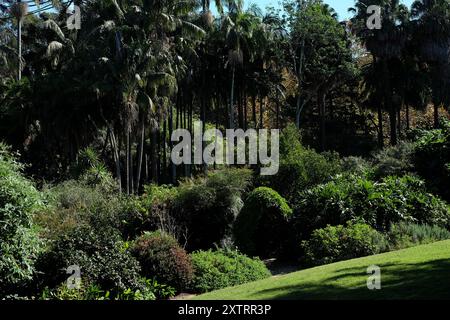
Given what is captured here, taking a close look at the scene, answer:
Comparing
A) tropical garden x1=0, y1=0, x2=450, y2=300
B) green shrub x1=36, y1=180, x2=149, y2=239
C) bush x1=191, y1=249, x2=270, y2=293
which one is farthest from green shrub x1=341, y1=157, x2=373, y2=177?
bush x1=191, y1=249, x2=270, y2=293

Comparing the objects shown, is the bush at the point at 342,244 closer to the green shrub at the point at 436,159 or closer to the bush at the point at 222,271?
the bush at the point at 222,271

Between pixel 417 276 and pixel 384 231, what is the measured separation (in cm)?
834

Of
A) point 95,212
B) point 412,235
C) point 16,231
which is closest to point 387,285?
point 16,231

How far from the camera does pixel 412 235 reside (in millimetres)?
16406

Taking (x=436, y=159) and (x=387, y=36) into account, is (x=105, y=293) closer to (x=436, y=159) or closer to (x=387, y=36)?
(x=436, y=159)

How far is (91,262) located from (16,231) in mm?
1841

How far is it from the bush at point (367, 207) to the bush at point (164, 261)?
16.0ft

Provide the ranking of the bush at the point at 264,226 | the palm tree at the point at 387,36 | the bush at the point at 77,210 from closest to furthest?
the bush at the point at 77,210
the bush at the point at 264,226
the palm tree at the point at 387,36

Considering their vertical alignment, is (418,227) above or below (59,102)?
below

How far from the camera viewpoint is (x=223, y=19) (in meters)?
41.7

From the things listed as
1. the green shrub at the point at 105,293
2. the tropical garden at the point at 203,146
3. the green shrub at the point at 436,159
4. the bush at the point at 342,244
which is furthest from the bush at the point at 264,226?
the green shrub at the point at 436,159

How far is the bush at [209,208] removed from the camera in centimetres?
2067

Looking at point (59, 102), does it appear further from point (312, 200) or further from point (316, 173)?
Result: point (312, 200)
